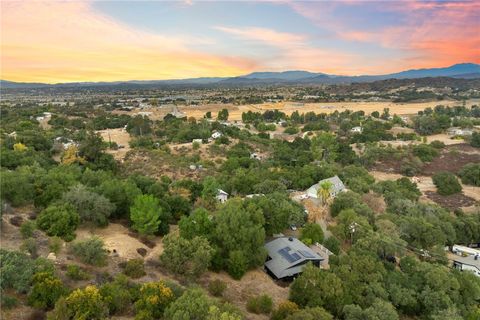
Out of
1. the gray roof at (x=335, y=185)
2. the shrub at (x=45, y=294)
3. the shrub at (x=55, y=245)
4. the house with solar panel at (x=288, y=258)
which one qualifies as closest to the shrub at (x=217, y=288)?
the house with solar panel at (x=288, y=258)

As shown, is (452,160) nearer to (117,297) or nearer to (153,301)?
(153,301)

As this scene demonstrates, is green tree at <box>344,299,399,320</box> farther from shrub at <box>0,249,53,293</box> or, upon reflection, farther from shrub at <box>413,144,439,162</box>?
shrub at <box>413,144,439,162</box>

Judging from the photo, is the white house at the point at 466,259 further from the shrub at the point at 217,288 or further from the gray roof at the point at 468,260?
the shrub at the point at 217,288

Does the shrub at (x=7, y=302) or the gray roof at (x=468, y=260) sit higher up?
the shrub at (x=7, y=302)

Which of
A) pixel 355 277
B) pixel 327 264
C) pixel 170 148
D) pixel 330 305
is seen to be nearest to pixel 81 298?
pixel 330 305

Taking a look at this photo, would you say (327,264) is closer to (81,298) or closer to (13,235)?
(81,298)

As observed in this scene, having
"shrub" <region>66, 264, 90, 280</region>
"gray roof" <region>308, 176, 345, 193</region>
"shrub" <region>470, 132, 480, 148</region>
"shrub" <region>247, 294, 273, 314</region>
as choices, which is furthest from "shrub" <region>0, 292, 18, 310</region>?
"shrub" <region>470, 132, 480, 148</region>

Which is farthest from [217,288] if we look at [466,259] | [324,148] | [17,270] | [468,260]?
[324,148]

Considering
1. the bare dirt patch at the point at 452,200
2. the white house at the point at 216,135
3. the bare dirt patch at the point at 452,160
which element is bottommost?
the bare dirt patch at the point at 452,200
